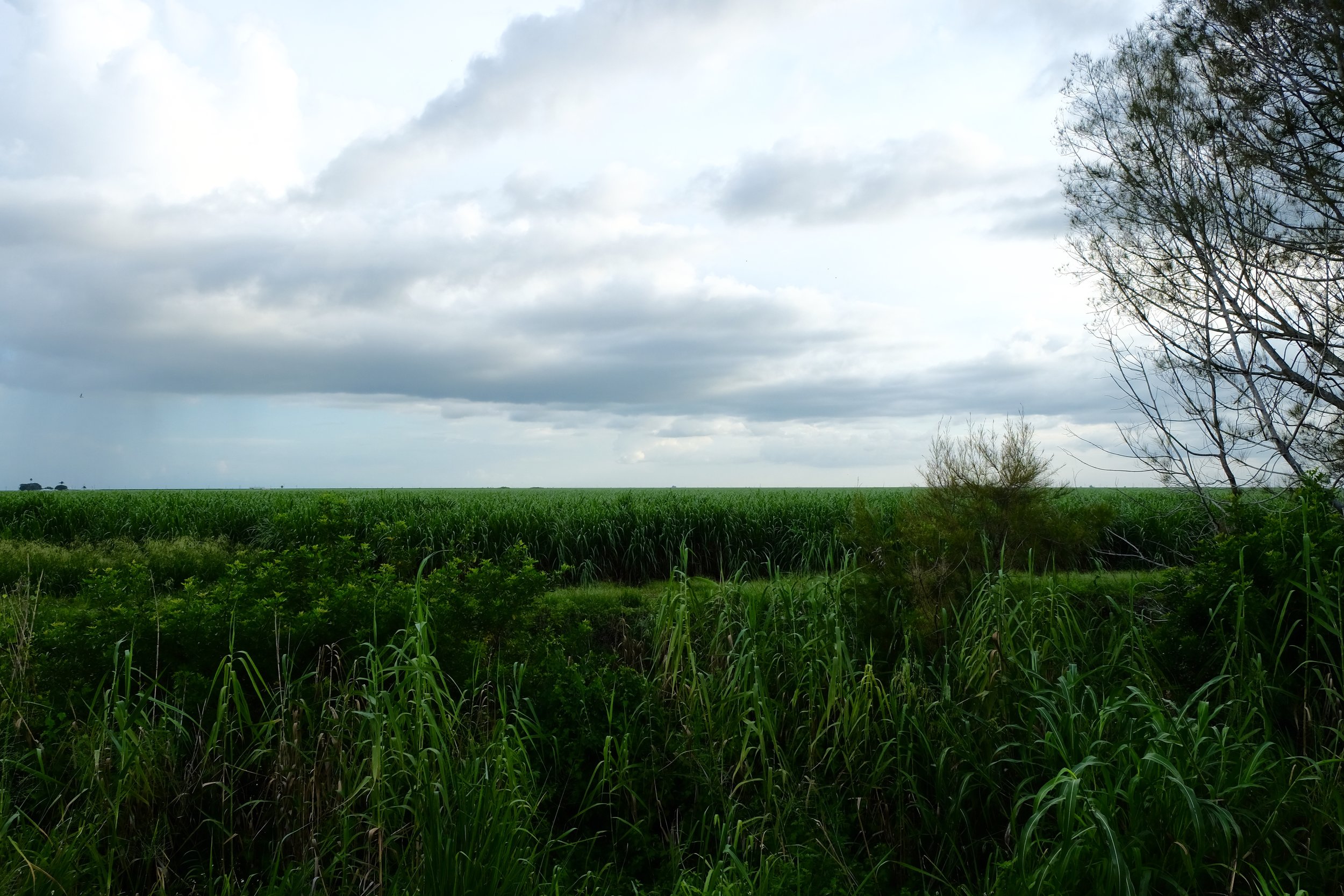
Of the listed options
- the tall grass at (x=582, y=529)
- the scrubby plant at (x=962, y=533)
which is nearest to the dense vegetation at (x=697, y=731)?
the scrubby plant at (x=962, y=533)

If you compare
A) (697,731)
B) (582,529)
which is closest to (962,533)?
(697,731)

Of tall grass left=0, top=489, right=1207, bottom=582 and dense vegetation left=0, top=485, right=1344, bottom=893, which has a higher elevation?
tall grass left=0, top=489, right=1207, bottom=582

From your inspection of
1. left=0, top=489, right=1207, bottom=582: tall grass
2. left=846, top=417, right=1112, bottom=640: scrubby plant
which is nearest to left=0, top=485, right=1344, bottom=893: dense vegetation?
left=846, top=417, right=1112, bottom=640: scrubby plant

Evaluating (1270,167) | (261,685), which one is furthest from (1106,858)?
(1270,167)

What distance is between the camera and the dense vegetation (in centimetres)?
372

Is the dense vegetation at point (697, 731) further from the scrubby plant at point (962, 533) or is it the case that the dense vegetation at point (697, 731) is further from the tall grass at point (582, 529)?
the tall grass at point (582, 529)

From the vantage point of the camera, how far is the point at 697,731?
5102 millimetres

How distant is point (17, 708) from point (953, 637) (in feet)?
18.7

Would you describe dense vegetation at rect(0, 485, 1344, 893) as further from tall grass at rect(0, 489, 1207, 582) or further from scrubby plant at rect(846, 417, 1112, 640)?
tall grass at rect(0, 489, 1207, 582)

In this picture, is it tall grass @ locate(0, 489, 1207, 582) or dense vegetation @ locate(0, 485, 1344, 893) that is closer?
dense vegetation @ locate(0, 485, 1344, 893)

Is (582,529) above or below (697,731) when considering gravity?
above

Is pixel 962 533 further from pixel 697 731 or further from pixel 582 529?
pixel 582 529

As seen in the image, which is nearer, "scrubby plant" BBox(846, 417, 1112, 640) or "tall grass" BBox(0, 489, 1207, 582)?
"scrubby plant" BBox(846, 417, 1112, 640)

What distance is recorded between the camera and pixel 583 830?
15.6 ft
